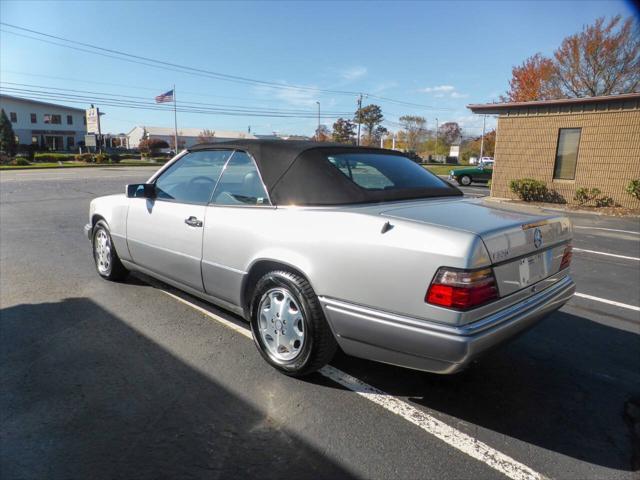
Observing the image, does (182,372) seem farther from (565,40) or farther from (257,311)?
(565,40)

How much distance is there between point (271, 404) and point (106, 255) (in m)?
3.23

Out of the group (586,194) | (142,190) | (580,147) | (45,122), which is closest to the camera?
(142,190)

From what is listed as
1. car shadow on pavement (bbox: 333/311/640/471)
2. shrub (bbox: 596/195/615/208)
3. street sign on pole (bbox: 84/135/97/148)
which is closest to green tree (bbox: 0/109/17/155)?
street sign on pole (bbox: 84/135/97/148)

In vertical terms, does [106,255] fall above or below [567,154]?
below

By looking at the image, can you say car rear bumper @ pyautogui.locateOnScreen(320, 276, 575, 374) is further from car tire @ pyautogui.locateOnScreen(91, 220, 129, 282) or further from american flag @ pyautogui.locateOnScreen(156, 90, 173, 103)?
american flag @ pyautogui.locateOnScreen(156, 90, 173, 103)

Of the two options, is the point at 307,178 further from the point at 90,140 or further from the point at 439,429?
the point at 90,140

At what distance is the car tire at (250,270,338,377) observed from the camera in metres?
2.77

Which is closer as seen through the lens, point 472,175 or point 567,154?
point 567,154

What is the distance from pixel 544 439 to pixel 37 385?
3.06 meters

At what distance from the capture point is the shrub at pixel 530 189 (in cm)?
1653

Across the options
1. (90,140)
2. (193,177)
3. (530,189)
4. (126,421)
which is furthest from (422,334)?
A: (90,140)

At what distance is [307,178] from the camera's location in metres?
3.06

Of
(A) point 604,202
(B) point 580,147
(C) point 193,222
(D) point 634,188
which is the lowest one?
(A) point 604,202

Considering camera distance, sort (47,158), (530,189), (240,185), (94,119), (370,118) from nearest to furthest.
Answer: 1. (240,185)
2. (530,189)
3. (47,158)
4. (94,119)
5. (370,118)
